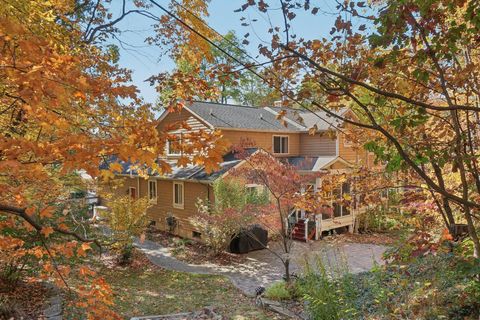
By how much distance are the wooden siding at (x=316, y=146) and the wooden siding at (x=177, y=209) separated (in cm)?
730

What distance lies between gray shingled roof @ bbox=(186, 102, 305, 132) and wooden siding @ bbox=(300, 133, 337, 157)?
0.79m

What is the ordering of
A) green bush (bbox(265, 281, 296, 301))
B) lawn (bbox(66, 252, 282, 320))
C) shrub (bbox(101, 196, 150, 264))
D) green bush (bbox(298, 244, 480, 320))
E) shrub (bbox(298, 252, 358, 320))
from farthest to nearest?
1. shrub (bbox(101, 196, 150, 264))
2. green bush (bbox(265, 281, 296, 301))
3. lawn (bbox(66, 252, 282, 320))
4. shrub (bbox(298, 252, 358, 320))
5. green bush (bbox(298, 244, 480, 320))

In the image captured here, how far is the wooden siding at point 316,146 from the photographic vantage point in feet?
62.3

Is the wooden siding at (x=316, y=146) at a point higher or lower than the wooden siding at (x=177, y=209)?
higher

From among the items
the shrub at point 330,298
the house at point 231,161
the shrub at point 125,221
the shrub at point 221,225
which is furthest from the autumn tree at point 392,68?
the house at point 231,161

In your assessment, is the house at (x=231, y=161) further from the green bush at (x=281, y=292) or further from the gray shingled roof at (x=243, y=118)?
the green bush at (x=281, y=292)

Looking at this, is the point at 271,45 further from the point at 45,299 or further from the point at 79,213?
the point at 79,213

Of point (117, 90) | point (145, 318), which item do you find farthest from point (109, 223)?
point (117, 90)

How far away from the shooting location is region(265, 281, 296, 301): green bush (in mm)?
8000

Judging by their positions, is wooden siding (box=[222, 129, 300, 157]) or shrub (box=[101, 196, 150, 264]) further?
wooden siding (box=[222, 129, 300, 157])

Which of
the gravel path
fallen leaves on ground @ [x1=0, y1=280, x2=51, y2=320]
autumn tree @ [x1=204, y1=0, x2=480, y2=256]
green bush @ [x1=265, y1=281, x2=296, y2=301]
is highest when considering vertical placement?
autumn tree @ [x1=204, y1=0, x2=480, y2=256]

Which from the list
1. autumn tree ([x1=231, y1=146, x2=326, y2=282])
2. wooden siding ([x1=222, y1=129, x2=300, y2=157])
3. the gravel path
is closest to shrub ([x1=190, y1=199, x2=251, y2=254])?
the gravel path

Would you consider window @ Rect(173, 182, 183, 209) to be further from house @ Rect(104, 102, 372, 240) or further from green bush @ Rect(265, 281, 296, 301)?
green bush @ Rect(265, 281, 296, 301)

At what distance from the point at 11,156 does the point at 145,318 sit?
553 centimetres
